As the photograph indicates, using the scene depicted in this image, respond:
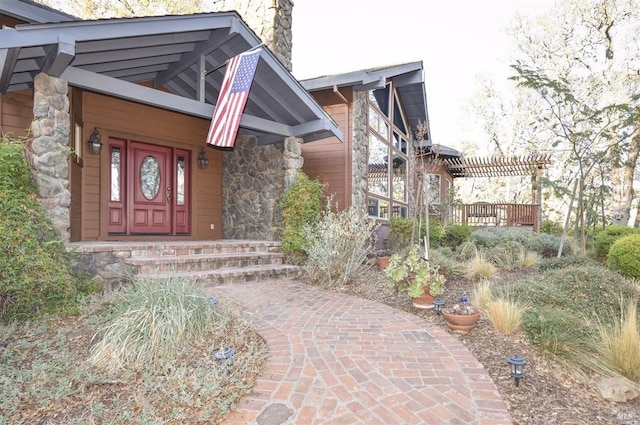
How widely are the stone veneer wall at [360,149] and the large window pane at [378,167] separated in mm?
584

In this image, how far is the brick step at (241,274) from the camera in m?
5.14

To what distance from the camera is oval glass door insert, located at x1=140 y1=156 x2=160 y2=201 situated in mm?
7363

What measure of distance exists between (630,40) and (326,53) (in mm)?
15458

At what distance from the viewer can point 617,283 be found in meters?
4.97

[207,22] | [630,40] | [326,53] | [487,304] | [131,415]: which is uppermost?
[326,53]

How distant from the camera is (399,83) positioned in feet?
34.7

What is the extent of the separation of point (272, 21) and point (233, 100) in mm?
3735

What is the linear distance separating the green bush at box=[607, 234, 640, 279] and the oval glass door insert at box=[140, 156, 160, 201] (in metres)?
8.42

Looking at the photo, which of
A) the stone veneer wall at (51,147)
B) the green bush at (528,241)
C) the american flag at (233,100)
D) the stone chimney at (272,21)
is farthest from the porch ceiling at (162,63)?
the green bush at (528,241)

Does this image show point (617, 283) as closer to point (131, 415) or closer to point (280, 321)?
point (280, 321)

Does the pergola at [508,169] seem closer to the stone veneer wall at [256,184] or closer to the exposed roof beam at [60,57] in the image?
the stone veneer wall at [256,184]

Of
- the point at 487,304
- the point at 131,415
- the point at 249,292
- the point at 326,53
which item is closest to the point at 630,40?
the point at 326,53

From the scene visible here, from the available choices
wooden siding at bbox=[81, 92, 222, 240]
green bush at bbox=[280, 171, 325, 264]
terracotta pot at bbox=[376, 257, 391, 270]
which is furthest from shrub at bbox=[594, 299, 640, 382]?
wooden siding at bbox=[81, 92, 222, 240]

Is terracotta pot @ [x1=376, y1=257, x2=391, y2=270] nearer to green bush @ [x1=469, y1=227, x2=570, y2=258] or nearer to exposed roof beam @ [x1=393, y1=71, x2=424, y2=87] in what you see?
green bush @ [x1=469, y1=227, x2=570, y2=258]
